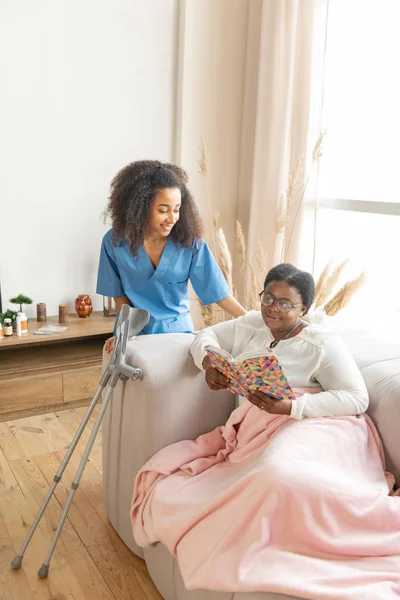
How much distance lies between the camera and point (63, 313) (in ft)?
10.5

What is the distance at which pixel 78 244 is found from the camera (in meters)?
3.37

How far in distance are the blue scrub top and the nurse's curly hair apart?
0.13 feet

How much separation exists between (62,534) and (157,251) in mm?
1078

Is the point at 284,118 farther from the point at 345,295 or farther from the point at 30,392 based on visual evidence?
the point at 30,392

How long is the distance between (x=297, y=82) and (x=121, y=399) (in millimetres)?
2141

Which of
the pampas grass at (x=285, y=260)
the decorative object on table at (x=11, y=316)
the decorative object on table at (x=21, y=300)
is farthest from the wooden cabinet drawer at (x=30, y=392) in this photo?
the pampas grass at (x=285, y=260)

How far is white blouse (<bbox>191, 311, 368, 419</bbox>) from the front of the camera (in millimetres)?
1672

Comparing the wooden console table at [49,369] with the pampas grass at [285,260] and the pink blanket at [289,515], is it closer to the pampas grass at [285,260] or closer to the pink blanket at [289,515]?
the pampas grass at [285,260]

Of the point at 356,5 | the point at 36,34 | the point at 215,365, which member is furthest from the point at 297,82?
the point at 215,365

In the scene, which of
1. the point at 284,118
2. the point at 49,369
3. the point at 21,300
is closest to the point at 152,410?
the point at 49,369

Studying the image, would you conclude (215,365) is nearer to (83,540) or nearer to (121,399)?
(121,399)

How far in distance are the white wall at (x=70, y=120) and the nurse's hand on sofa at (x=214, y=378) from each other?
5.80ft

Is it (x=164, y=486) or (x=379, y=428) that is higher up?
(x=379, y=428)

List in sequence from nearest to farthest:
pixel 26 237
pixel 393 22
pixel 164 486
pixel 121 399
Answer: pixel 164 486, pixel 121 399, pixel 393 22, pixel 26 237
